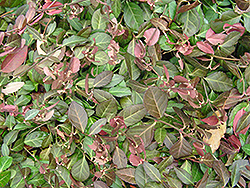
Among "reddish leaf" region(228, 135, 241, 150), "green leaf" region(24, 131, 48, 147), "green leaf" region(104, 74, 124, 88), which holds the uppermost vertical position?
"green leaf" region(104, 74, 124, 88)

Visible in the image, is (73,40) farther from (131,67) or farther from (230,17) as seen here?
(230,17)

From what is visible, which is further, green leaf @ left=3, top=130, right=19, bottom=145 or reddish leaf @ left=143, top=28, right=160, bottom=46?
green leaf @ left=3, top=130, right=19, bottom=145

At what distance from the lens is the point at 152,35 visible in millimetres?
598

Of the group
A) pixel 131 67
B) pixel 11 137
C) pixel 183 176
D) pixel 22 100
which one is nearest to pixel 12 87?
pixel 22 100

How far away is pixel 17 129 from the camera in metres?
0.72

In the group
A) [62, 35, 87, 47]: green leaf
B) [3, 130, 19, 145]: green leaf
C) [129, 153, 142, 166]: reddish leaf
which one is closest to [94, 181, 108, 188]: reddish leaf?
[129, 153, 142, 166]: reddish leaf

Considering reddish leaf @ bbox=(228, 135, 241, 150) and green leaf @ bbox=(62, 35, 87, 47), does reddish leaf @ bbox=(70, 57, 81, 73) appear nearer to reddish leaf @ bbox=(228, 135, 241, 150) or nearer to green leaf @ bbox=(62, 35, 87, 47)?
green leaf @ bbox=(62, 35, 87, 47)

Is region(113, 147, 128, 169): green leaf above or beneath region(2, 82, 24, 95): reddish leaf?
beneath

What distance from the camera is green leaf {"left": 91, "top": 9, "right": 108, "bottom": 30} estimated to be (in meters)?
0.62

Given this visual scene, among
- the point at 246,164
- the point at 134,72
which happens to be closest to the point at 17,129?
the point at 134,72

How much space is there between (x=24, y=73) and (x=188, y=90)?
21.1 inches

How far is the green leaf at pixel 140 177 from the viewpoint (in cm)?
61

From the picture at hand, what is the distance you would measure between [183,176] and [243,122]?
24cm

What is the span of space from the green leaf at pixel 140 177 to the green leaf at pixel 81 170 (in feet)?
0.50
